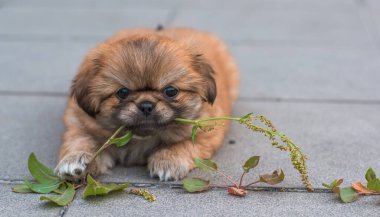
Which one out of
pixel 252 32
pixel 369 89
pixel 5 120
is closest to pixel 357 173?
pixel 369 89

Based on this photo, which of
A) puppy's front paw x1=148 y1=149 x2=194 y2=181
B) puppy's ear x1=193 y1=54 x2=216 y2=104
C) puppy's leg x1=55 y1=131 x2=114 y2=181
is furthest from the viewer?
puppy's ear x1=193 y1=54 x2=216 y2=104

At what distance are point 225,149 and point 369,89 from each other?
1.99 meters

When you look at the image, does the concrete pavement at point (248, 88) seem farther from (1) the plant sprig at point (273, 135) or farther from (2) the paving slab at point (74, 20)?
(1) the plant sprig at point (273, 135)

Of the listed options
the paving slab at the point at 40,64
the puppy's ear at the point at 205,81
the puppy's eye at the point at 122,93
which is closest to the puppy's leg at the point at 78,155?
the puppy's eye at the point at 122,93

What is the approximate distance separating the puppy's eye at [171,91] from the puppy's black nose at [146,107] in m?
0.16

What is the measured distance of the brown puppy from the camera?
138 inches

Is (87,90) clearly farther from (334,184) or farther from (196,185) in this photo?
(334,184)

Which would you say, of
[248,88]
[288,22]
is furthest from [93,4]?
[248,88]

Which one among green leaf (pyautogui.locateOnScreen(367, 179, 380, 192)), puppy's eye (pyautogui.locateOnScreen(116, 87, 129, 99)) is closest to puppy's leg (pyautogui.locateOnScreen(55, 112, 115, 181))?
puppy's eye (pyautogui.locateOnScreen(116, 87, 129, 99))

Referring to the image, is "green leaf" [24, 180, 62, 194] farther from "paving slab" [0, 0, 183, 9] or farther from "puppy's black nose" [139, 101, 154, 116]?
"paving slab" [0, 0, 183, 9]

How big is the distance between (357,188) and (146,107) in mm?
1350

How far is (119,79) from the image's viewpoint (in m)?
3.53

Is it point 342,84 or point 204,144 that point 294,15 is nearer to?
point 342,84

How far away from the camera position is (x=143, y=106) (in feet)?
11.3
